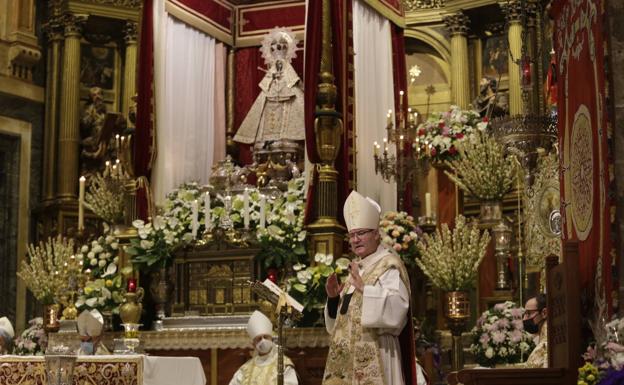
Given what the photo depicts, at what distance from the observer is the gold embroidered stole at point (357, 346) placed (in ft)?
24.2

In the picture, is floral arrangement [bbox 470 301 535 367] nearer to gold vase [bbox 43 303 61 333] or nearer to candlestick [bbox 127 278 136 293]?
candlestick [bbox 127 278 136 293]

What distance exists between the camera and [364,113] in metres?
12.4

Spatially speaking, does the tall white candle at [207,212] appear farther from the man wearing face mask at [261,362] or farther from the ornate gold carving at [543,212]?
the ornate gold carving at [543,212]

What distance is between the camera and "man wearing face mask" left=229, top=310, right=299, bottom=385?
983 centimetres

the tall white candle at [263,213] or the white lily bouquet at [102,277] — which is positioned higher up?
the tall white candle at [263,213]

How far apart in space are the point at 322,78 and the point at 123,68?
6.63m

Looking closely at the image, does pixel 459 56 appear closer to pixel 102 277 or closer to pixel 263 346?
pixel 102 277

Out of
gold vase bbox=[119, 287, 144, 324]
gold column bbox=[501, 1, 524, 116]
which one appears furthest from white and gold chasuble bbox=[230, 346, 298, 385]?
gold column bbox=[501, 1, 524, 116]

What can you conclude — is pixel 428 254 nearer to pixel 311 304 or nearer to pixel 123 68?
pixel 311 304

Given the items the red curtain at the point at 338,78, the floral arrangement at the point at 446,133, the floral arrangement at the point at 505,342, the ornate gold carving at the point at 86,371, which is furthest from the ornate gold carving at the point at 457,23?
the ornate gold carving at the point at 86,371

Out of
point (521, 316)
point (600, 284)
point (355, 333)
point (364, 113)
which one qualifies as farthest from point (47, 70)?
point (600, 284)

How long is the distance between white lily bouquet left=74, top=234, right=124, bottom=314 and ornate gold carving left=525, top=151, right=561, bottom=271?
13.5 ft

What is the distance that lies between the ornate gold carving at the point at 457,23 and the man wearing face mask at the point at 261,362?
260 inches

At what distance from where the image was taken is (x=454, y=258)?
11172mm
